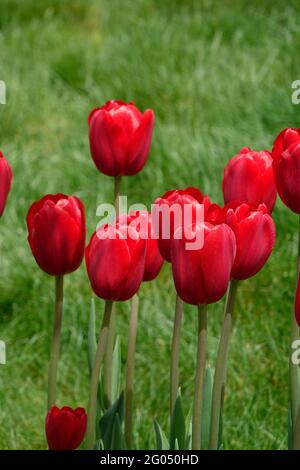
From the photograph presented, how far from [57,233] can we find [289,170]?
0.30 m

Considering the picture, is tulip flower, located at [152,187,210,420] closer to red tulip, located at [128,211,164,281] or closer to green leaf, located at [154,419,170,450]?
red tulip, located at [128,211,164,281]

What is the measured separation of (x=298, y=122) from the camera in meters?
3.06

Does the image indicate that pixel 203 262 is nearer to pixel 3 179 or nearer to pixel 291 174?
pixel 291 174

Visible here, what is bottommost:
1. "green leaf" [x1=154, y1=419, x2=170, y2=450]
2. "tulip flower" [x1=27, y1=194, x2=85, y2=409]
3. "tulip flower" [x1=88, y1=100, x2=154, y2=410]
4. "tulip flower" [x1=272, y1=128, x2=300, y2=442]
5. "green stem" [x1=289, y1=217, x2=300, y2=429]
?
"green leaf" [x1=154, y1=419, x2=170, y2=450]

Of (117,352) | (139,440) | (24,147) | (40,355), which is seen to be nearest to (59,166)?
(24,147)

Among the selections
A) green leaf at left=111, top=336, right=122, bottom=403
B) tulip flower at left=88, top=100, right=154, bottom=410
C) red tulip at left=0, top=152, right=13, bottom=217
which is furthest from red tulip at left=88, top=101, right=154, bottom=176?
green leaf at left=111, top=336, right=122, bottom=403

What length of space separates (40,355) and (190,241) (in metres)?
1.34

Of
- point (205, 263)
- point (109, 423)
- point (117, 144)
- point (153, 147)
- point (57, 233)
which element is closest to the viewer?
point (205, 263)

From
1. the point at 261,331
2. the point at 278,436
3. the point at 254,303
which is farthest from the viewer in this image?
the point at 254,303

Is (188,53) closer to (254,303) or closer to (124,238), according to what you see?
(254,303)

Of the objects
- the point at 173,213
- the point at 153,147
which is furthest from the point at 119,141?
the point at 153,147

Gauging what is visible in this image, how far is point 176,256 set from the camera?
1088mm

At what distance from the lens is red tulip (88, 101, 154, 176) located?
4.68 feet
